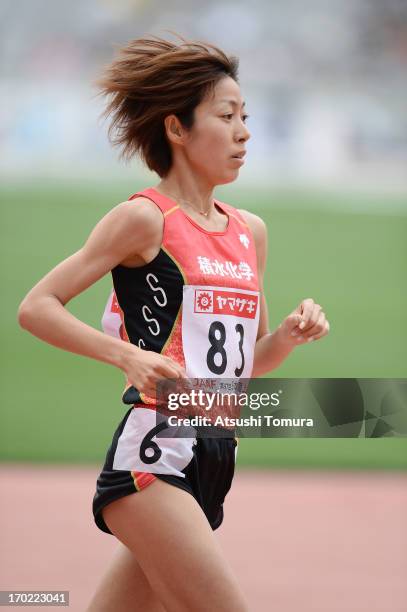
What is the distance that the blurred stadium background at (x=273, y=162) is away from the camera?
1064 centimetres

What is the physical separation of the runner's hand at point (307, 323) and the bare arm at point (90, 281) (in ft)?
1.34

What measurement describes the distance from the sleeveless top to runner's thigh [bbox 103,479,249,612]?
255 millimetres

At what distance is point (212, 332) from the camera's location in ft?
7.99

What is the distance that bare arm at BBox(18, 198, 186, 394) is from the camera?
7.55 feet

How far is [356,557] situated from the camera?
5.55 metres

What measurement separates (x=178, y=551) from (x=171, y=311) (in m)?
0.61

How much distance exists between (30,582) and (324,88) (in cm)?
1057

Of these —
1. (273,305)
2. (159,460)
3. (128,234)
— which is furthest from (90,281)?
(273,305)

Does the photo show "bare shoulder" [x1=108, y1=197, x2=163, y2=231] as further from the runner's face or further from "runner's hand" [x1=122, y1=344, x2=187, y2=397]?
"runner's hand" [x1=122, y1=344, x2=187, y2=397]

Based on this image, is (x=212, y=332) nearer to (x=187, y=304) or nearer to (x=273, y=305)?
(x=187, y=304)

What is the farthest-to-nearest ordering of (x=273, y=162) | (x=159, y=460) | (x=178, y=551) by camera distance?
(x=273, y=162), (x=159, y=460), (x=178, y=551)

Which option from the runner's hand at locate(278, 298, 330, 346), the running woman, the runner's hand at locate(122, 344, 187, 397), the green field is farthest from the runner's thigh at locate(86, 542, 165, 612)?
the green field

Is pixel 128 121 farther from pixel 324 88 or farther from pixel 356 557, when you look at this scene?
pixel 324 88

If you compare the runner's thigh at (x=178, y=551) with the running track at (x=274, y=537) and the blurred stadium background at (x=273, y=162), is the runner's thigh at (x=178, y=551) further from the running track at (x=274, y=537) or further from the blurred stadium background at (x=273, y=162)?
the blurred stadium background at (x=273, y=162)
